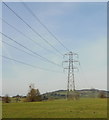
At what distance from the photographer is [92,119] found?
25984 millimetres

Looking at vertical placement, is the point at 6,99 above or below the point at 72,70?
below

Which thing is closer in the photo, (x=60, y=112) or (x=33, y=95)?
(x=60, y=112)

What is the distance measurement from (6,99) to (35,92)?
13.8 metres

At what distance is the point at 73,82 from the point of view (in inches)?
3162

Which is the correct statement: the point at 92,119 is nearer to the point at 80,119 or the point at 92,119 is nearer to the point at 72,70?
the point at 80,119

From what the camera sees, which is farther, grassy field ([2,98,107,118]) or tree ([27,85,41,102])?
tree ([27,85,41,102])

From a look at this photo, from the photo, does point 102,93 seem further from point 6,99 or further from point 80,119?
point 80,119

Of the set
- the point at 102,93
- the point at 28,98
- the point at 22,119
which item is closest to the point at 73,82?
the point at 22,119

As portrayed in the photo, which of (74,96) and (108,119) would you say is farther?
(74,96)

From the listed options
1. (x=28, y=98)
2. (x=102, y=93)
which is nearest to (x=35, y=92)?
(x=28, y=98)

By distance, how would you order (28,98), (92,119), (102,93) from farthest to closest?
(102,93)
(28,98)
(92,119)

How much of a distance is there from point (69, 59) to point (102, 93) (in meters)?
86.0

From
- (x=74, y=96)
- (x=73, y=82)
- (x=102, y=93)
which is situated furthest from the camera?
(x=102, y=93)

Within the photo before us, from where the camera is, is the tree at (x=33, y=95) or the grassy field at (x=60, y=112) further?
the tree at (x=33, y=95)
